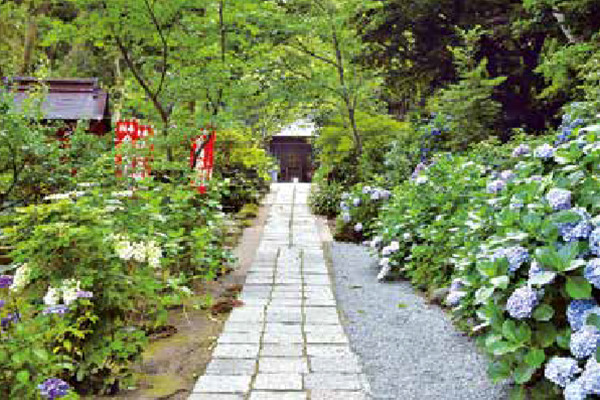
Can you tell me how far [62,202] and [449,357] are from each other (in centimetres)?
224

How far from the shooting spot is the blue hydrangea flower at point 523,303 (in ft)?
7.89

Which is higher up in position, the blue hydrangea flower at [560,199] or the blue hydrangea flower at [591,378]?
the blue hydrangea flower at [560,199]

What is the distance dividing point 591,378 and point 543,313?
1.10 feet

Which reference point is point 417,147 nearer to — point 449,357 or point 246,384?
point 449,357

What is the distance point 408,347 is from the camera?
12.2 feet

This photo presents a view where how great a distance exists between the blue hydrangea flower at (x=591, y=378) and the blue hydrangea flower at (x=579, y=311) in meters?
0.16

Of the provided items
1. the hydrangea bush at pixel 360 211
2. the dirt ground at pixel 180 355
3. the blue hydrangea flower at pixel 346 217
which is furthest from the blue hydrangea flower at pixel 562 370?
the blue hydrangea flower at pixel 346 217

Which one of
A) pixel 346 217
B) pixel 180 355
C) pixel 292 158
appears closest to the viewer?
pixel 180 355

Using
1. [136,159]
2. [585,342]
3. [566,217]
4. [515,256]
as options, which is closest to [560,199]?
[566,217]

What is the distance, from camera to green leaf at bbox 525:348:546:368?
2.38 meters

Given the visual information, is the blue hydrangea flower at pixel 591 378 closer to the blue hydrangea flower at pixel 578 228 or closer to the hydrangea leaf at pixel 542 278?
the hydrangea leaf at pixel 542 278

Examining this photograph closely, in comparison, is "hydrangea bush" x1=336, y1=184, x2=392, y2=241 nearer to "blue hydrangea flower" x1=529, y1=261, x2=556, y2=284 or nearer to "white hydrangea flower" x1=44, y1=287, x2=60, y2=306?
"blue hydrangea flower" x1=529, y1=261, x2=556, y2=284

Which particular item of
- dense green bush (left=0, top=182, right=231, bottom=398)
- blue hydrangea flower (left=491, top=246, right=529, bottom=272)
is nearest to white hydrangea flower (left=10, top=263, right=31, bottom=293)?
dense green bush (left=0, top=182, right=231, bottom=398)

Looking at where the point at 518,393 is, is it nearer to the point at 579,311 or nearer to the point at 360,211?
the point at 579,311
